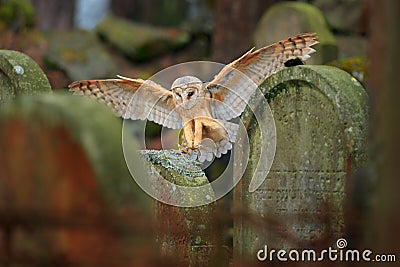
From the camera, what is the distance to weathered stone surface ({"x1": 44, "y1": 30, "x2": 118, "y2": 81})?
1692cm

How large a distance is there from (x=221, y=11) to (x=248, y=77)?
859cm

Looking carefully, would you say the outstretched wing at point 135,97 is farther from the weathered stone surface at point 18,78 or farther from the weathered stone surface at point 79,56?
the weathered stone surface at point 79,56

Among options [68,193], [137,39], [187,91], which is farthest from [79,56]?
[68,193]

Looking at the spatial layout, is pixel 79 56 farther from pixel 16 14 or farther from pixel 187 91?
pixel 187 91

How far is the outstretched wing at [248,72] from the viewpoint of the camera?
244 inches

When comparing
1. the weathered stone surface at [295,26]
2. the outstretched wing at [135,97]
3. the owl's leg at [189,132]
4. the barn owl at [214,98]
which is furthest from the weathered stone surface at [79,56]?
the owl's leg at [189,132]

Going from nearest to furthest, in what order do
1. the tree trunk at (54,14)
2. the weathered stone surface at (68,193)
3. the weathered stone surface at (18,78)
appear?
→ the weathered stone surface at (68,193) < the weathered stone surface at (18,78) < the tree trunk at (54,14)

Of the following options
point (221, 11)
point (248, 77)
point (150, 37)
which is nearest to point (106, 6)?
point (150, 37)

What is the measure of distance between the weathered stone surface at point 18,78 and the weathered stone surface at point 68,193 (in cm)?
429

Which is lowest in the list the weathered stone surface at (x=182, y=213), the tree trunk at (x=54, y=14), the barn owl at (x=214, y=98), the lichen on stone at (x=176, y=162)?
the weathered stone surface at (x=182, y=213)

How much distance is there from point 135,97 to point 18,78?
35.1 inches

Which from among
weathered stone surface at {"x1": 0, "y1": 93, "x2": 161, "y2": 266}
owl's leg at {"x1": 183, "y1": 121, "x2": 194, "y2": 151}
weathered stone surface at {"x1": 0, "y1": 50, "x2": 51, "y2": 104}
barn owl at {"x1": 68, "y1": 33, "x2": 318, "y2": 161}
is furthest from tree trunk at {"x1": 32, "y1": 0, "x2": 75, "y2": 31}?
weathered stone surface at {"x1": 0, "y1": 93, "x2": 161, "y2": 266}

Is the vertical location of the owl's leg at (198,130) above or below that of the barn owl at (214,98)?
below

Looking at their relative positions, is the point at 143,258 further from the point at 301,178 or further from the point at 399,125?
the point at 301,178
